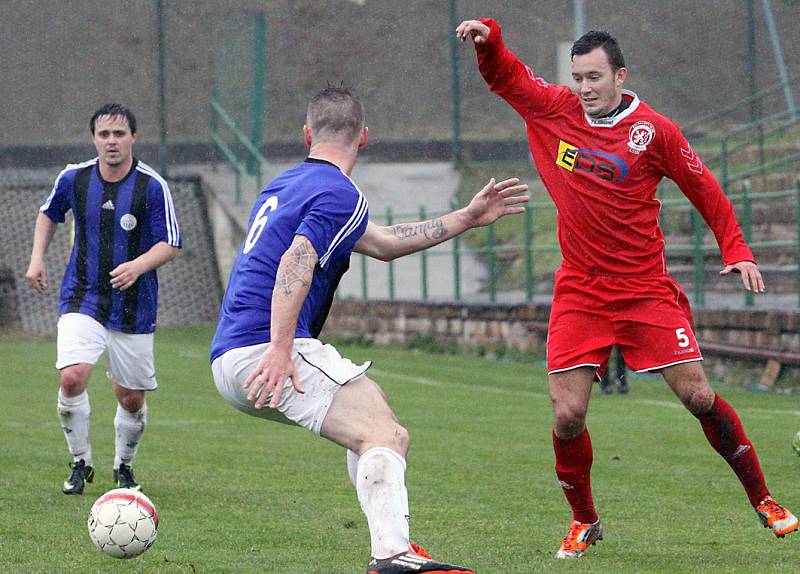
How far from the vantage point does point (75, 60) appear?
2795cm

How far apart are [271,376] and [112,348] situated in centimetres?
328

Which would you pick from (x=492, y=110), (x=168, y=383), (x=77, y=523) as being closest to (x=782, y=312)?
(x=168, y=383)

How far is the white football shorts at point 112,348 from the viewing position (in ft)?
25.5

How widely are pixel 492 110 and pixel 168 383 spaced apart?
47.3 ft

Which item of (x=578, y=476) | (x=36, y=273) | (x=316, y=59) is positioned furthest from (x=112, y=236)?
(x=316, y=59)

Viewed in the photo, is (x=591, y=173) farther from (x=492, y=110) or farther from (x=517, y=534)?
(x=492, y=110)

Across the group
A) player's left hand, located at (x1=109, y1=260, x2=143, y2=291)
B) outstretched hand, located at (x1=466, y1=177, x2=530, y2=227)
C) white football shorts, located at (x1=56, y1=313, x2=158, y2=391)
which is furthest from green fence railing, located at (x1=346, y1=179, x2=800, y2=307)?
outstretched hand, located at (x1=466, y1=177, x2=530, y2=227)

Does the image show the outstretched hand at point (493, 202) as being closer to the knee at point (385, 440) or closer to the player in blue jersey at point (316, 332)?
the player in blue jersey at point (316, 332)

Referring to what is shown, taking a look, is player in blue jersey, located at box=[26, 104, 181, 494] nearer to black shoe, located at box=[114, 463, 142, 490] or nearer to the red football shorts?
black shoe, located at box=[114, 463, 142, 490]

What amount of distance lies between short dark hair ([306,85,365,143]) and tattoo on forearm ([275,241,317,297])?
1.72 ft

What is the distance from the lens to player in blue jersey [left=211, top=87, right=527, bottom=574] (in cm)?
484

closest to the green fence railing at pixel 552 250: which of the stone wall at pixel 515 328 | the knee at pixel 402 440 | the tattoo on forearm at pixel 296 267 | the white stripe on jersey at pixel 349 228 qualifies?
→ the stone wall at pixel 515 328

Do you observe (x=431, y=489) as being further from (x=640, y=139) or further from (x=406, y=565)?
(x=406, y=565)

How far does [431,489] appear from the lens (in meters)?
8.23
